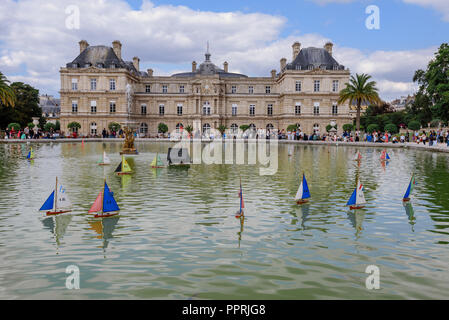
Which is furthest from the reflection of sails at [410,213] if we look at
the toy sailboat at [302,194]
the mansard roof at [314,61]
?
the mansard roof at [314,61]

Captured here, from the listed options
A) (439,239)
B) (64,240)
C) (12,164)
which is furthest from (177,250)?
(12,164)

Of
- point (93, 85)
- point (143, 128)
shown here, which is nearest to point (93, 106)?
point (93, 85)

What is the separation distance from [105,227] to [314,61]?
66.8 meters

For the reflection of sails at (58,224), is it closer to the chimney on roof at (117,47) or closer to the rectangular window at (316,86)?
the rectangular window at (316,86)

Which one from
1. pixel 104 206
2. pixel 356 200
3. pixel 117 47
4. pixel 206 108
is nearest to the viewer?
pixel 104 206

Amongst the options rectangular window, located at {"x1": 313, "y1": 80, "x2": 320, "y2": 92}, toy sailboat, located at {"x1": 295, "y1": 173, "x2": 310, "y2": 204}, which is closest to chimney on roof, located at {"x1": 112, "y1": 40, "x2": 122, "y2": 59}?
rectangular window, located at {"x1": 313, "y1": 80, "x2": 320, "y2": 92}

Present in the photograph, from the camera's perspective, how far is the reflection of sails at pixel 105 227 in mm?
8445

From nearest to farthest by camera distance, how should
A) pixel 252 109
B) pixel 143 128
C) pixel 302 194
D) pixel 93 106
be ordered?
pixel 302 194 < pixel 93 106 < pixel 143 128 < pixel 252 109

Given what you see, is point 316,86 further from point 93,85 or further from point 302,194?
point 302,194

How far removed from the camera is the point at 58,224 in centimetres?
945

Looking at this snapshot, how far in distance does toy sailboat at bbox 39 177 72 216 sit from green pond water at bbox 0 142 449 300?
0.25 meters

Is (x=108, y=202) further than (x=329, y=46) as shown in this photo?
No

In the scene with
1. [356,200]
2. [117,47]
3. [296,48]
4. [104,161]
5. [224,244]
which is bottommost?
[224,244]
